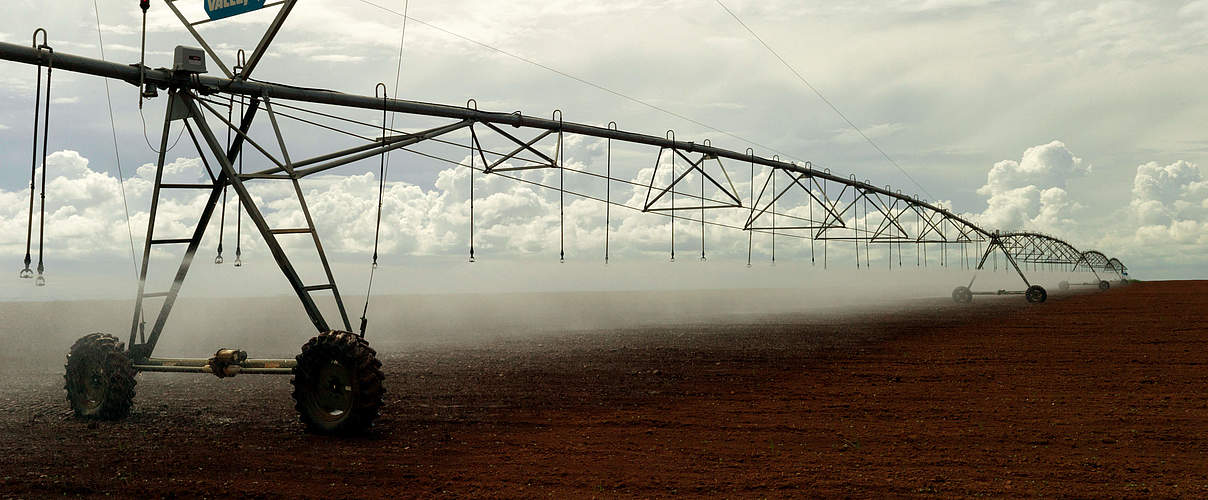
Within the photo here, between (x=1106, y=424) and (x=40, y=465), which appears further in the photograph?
(x=1106, y=424)

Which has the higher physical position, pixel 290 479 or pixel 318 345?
pixel 318 345

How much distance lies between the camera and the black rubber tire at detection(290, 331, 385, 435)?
440 inches

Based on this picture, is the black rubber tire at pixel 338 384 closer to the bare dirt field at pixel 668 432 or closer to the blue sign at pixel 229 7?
the bare dirt field at pixel 668 432

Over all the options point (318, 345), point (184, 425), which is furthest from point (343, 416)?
point (184, 425)

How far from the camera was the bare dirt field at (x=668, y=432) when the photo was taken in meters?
8.99

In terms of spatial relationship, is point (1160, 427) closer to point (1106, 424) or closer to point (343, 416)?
point (1106, 424)

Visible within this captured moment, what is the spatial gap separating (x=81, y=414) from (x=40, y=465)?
364 centimetres

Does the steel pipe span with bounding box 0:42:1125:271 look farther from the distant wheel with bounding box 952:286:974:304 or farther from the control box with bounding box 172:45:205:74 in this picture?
the distant wheel with bounding box 952:286:974:304

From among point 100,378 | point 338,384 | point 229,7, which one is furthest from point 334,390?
point 229,7

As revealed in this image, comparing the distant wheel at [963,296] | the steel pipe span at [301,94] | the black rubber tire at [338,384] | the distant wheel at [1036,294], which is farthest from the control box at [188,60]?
the distant wheel at [963,296]

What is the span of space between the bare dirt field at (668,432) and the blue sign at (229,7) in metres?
6.65

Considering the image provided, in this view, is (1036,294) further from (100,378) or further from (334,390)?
(100,378)

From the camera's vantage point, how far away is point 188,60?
13.4 metres

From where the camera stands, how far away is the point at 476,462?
9.77m
